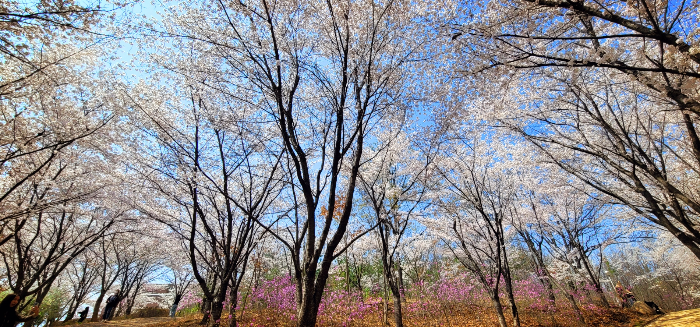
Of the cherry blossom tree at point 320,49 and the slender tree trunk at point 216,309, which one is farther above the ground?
the cherry blossom tree at point 320,49

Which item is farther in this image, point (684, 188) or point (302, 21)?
point (684, 188)

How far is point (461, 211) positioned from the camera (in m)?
10.9

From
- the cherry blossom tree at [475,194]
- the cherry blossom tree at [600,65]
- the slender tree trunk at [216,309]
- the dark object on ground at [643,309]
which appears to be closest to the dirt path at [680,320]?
the cherry blossom tree at [600,65]

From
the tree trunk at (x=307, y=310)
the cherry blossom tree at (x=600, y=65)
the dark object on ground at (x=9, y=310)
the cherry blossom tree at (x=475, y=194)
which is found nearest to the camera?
the cherry blossom tree at (x=600, y=65)

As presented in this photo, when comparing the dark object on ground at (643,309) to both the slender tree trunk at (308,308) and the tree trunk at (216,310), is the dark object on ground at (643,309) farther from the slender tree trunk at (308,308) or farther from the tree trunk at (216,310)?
the tree trunk at (216,310)

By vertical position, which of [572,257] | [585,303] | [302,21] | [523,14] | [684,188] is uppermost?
[302,21]

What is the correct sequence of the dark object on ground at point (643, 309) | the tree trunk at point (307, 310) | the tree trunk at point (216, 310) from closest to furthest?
the tree trunk at point (307, 310), the tree trunk at point (216, 310), the dark object on ground at point (643, 309)

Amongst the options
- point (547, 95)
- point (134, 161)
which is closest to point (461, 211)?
point (547, 95)

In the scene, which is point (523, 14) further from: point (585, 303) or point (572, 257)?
point (585, 303)

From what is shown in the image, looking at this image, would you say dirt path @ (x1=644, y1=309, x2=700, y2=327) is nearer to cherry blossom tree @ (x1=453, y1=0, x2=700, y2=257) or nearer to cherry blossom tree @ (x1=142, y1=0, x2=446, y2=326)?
cherry blossom tree @ (x1=453, y1=0, x2=700, y2=257)

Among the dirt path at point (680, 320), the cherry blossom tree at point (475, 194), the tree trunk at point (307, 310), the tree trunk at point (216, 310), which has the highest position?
the cherry blossom tree at point (475, 194)

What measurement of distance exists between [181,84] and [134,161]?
314 centimetres

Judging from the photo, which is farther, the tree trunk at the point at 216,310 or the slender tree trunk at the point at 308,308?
the tree trunk at the point at 216,310

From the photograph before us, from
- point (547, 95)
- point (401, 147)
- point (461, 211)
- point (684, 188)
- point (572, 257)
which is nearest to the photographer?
point (547, 95)
